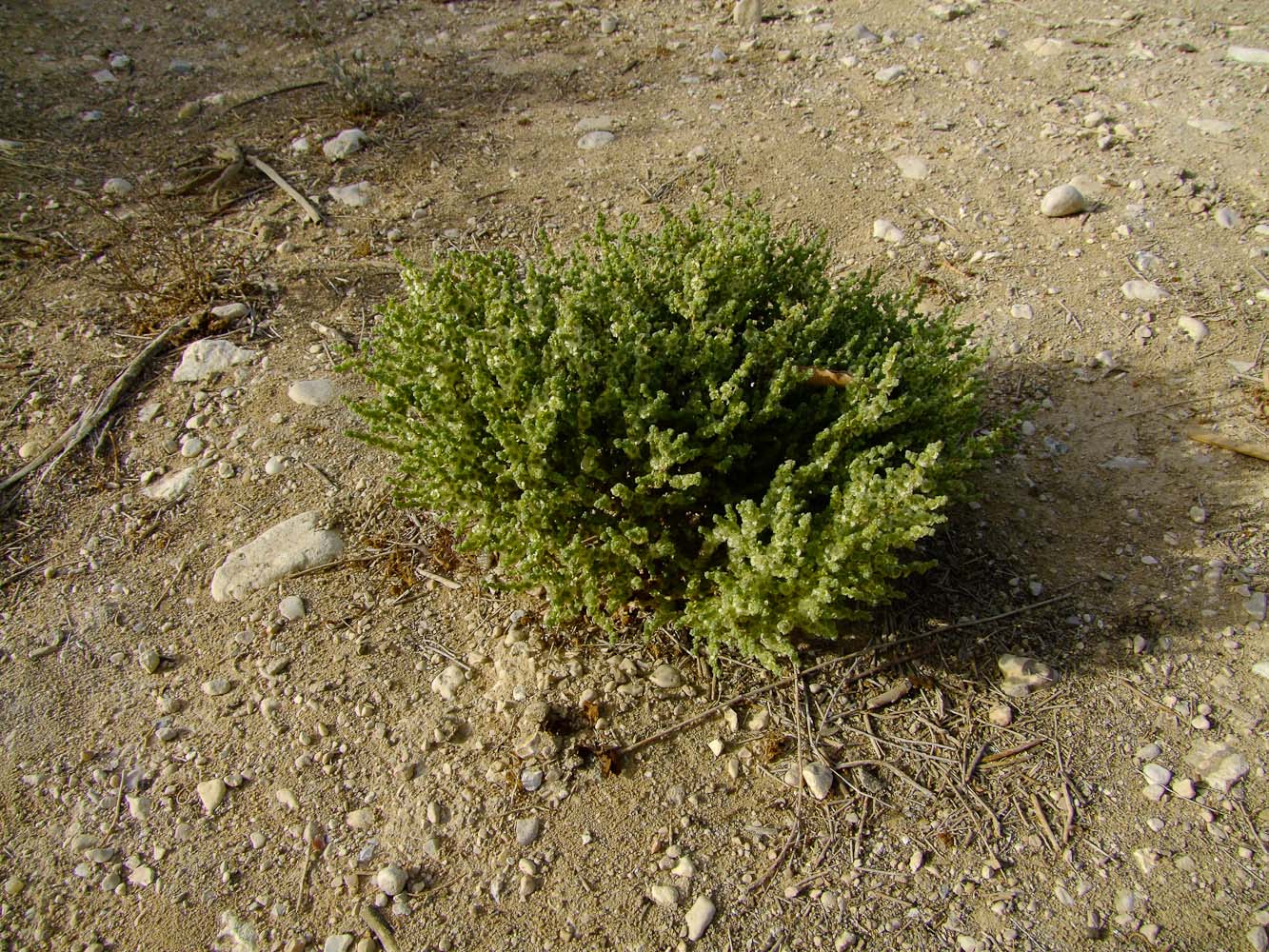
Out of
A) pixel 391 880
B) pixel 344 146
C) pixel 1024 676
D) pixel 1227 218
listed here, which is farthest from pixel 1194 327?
pixel 344 146

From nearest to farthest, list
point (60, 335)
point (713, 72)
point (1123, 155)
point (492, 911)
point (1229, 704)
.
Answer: point (492, 911)
point (1229, 704)
point (60, 335)
point (1123, 155)
point (713, 72)

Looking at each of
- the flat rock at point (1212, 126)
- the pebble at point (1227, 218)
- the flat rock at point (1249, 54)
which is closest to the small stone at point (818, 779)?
the pebble at point (1227, 218)

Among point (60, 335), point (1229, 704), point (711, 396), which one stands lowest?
point (1229, 704)

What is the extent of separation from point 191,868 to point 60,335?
3.13m

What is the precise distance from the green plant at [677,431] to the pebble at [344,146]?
305 cm

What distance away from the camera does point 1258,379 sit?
12.5 feet

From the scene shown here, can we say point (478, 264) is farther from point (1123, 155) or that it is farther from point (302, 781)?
point (1123, 155)

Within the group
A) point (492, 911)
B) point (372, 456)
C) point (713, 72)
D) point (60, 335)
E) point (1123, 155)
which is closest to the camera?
point (492, 911)

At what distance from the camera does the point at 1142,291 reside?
430cm

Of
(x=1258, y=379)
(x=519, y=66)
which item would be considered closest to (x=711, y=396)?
(x=1258, y=379)

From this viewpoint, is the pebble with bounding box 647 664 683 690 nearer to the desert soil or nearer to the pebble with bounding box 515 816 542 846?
the desert soil

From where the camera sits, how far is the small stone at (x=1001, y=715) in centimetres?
281

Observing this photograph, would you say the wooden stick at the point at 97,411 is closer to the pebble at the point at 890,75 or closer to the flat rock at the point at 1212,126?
the pebble at the point at 890,75

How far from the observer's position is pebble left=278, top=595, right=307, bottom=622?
326 cm
